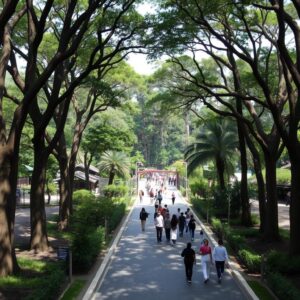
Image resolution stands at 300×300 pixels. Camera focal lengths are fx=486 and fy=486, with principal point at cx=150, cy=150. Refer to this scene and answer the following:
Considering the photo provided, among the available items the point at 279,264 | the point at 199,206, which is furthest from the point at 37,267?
the point at 199,206

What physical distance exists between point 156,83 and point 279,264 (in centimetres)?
1867

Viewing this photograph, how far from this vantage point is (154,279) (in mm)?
15070

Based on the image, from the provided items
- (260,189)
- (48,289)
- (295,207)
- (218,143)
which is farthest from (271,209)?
(218,143)

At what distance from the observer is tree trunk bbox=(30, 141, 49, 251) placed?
18.7m

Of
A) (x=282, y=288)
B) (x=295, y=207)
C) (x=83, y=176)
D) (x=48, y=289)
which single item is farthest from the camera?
(x=83, y=176)

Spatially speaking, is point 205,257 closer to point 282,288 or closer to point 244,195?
point 282,288

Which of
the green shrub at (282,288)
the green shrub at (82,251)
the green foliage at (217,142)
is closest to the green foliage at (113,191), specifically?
the green foliage at (217,142)

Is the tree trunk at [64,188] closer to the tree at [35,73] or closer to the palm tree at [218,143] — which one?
the tree at [35,73]

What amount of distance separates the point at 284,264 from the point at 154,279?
4096 mm

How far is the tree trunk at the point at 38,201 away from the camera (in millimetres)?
18688

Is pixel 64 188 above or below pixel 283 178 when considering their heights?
below

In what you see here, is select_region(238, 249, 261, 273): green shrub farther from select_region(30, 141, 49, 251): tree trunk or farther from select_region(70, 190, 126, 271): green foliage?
select_region(30, 141, 49, 251): tree trunk

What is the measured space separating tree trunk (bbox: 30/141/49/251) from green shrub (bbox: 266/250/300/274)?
28.5ft

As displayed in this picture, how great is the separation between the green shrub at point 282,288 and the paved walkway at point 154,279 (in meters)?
0.93
